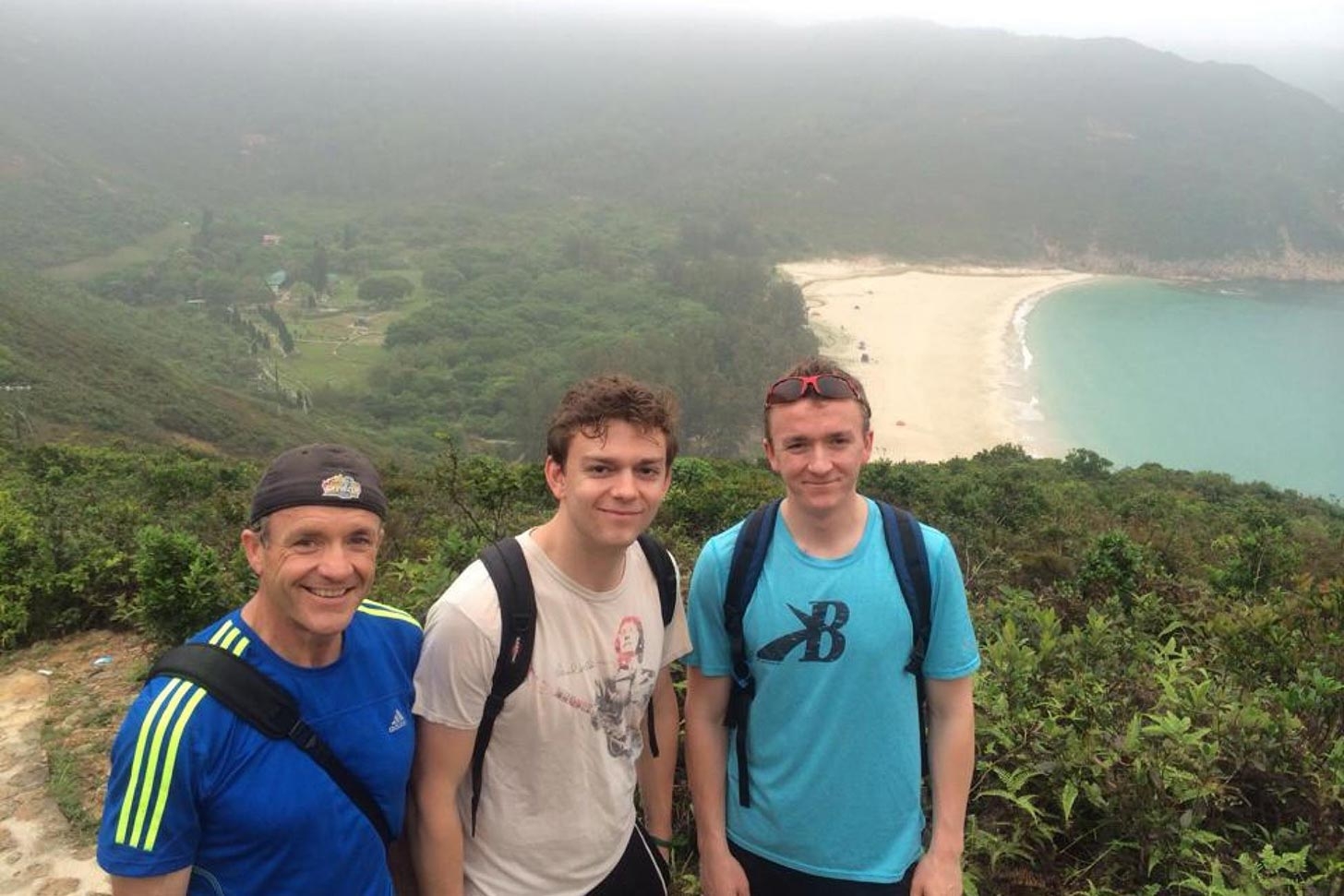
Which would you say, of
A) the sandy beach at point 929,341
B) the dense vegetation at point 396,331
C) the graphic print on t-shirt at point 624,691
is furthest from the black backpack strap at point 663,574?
the sandy beach at point 929,341

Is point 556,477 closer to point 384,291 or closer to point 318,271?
point 384,291

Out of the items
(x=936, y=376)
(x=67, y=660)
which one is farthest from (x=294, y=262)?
(x=67, y=660)

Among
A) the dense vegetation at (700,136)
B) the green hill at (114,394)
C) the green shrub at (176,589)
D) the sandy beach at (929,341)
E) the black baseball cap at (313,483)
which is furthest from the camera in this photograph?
the dense vegetation at (700,136)

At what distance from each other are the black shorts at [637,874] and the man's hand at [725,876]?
14cm

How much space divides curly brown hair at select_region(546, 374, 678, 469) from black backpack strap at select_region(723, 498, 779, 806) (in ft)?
1.01

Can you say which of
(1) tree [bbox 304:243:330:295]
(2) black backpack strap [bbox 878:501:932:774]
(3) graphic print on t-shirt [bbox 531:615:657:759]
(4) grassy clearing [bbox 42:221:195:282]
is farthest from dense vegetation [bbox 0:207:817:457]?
(2) black backpack strap [bbox 878:501:932:774]

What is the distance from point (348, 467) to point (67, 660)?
4.08 metres

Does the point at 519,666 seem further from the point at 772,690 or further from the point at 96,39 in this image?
the point at 96,39

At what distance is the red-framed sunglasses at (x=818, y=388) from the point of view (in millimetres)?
1968

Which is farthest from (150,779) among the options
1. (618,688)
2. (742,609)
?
(742,609)

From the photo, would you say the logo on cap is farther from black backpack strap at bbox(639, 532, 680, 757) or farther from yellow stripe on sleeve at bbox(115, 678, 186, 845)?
black backpack strap at bbox(639, 532, 680, 757)

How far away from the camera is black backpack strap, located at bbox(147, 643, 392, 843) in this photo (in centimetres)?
149

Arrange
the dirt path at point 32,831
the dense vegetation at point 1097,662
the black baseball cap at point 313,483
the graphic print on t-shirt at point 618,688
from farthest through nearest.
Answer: the dirt path at point 32,831 < the dense vegetation at point 1097,662 < the graphic print on t-shirt at point 618,688 < the black baseball cap at point 313,483

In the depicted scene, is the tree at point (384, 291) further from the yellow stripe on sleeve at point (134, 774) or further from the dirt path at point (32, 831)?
the yellow stripe on sleeve at point (134, 774)
